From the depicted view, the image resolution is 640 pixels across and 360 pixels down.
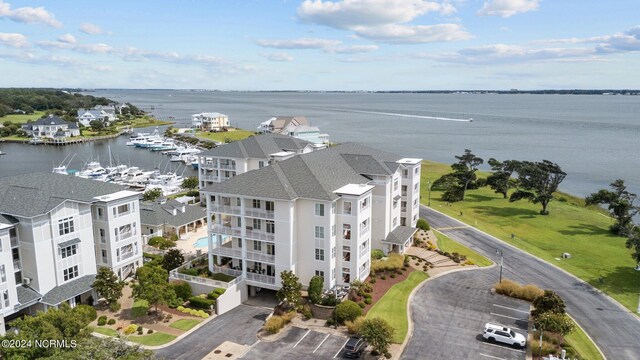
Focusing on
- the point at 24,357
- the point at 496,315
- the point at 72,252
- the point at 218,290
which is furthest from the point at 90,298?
the point at 496,315

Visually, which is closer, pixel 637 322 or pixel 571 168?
pixel 637 322

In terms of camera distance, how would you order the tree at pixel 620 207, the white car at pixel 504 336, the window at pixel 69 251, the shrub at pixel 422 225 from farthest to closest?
the tree at pixel 620 207 < the shrub at pixel 422 225 < the window at pixel 69 251 < the white car at pixel 504 336

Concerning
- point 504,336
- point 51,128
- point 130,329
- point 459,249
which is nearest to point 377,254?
point 459,249

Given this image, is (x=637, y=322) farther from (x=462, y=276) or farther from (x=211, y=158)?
(x=211, y=158)

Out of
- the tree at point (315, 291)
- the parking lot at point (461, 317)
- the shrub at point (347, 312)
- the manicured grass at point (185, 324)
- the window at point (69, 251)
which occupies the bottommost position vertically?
the parking lot at point (461, 317)

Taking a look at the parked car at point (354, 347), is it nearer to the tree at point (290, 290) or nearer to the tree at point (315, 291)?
the tree at point (315, 291)

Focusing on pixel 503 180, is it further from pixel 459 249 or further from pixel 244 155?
pixel 244 155

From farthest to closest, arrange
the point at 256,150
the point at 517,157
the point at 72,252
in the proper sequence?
1. the point at 517,157
2. the point at 256,150
3. the point at 72,252

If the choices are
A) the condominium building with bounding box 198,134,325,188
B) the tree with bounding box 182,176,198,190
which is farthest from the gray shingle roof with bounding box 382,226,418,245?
the tree with bounding box 182,176,198,190

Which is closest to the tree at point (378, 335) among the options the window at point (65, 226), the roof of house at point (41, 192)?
the window at point (65, 226)
